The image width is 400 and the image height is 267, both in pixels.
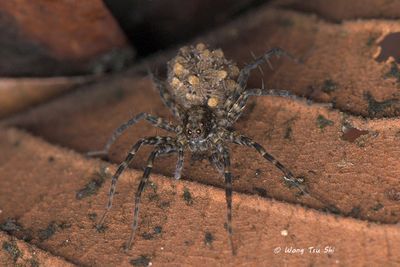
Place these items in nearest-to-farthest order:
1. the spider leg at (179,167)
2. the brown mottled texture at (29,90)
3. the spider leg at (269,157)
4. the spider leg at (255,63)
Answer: the spider leg at (269,157)
the spider leg at (179,167)
the spider leg at (255,63)
the brown mottled texture at (29,90)

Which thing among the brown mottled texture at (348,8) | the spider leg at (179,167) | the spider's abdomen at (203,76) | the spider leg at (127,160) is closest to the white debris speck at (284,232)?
the spider leg at (179,167)

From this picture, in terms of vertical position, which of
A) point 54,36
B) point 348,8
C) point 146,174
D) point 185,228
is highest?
point 348,8

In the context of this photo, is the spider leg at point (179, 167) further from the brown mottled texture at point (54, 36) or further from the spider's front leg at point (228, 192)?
the brown mottled texture at point (54, 36)

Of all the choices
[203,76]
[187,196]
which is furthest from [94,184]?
[203,76]

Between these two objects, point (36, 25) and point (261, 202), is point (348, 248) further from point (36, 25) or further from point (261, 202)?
point (36, 25)

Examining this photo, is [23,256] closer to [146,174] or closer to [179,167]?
[146,174]

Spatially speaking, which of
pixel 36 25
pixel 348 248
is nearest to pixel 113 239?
pixel 348 248
